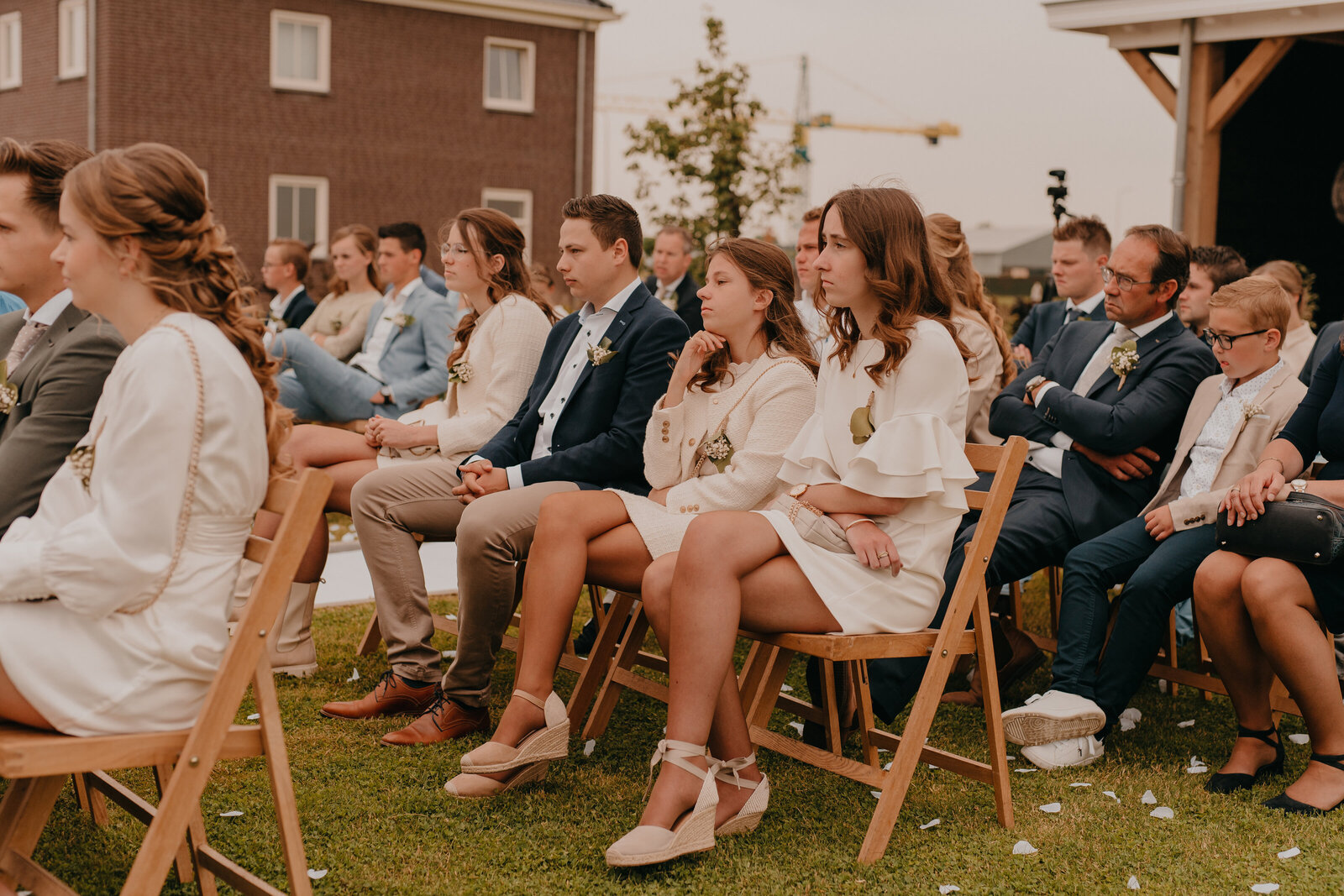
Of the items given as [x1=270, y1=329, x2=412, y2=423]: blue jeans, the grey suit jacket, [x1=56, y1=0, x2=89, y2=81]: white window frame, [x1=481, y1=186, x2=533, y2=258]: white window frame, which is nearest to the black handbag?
the grey suit jacket

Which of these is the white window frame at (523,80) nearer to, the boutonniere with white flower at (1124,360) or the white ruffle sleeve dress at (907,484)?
the boutonniere with white flower at (1124,360)

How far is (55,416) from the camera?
9.04ft

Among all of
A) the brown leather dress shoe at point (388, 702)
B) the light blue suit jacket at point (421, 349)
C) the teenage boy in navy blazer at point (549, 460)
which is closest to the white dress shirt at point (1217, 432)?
the teenage boy in navy blazer at point (549, 460)

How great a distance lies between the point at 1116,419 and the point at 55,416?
10.5 feet

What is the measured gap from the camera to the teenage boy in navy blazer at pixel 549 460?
4.21 m

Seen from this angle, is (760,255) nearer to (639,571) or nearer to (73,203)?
(639,571)

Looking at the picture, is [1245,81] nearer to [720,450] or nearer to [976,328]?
[976,328]

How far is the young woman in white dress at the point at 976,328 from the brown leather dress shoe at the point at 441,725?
219 centimetres

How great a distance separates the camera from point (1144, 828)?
338 cm

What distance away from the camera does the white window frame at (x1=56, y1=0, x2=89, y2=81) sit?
20500 millimetres

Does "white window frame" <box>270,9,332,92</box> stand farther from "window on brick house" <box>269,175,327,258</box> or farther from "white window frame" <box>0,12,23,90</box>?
"white window frame" <box>0,12,23,90</box>

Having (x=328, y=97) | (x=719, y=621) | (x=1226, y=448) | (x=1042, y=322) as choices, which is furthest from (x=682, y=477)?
(x=328, y=97)

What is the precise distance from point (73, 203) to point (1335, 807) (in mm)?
3454

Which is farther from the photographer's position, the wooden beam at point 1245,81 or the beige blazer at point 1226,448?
the wooden beam at point 1245,81
